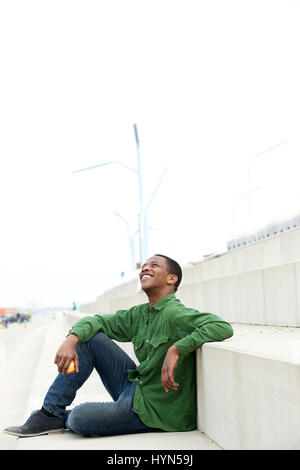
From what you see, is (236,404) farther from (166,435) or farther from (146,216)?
(146,216)

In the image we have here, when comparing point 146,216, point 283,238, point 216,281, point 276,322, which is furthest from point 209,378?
point 146,216

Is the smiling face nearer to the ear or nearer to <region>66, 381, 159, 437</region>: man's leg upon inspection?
the ear

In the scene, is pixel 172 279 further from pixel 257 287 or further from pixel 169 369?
pixel 257 287

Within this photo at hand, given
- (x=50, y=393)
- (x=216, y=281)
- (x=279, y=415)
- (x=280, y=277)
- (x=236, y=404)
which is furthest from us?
(x=216, y=281)

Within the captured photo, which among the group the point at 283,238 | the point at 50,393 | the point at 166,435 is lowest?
the point at 166,435

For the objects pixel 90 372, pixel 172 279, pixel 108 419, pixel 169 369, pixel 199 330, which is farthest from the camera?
pixel 172 279

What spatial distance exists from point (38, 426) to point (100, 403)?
0.51 metres

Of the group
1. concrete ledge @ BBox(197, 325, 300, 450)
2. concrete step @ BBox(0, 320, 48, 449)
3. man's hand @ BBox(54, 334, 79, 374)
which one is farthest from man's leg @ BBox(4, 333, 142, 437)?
concrete ledge @ BBox(197, 325, 300, 450)

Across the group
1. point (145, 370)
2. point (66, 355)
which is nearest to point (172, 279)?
point (145, 370)

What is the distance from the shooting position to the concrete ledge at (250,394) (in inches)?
111

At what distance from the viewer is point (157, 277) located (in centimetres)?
454

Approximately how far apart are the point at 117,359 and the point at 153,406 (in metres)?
0.46

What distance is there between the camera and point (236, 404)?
351cm

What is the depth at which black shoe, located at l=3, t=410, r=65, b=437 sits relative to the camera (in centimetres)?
438
